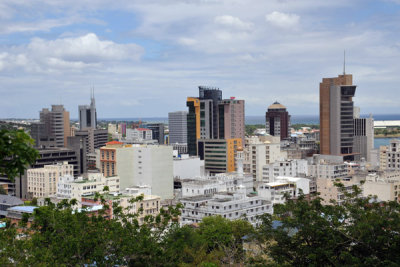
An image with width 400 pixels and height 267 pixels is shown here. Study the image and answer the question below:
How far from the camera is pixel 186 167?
→ 53938 mm

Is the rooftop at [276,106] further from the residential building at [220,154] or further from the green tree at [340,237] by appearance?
the green tree at [340,237]

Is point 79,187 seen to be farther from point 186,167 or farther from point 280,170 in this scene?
point 280,170

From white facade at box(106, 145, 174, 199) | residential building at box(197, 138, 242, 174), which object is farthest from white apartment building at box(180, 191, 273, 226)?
residential building at box(197, 138, 242, 174)

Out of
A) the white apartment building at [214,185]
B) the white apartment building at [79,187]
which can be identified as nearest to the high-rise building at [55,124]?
the white apartment building at [79,187]

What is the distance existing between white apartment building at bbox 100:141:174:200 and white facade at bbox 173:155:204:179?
6884 millimetres

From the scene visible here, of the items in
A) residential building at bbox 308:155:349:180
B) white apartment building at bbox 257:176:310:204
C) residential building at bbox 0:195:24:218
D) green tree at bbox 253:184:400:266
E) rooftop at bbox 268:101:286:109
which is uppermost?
rooftop at bbox 268:101:286:109

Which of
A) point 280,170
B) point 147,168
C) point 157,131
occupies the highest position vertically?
point 157,131

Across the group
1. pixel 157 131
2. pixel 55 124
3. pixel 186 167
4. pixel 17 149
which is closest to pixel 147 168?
pixel 186 167

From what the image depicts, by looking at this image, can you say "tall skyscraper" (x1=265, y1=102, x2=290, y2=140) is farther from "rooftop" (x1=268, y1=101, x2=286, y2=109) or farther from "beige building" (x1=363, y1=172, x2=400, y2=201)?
"beige building" (x1=363, y1=172, x2=400, y2=201)

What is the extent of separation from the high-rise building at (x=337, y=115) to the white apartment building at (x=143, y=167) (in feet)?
76.1

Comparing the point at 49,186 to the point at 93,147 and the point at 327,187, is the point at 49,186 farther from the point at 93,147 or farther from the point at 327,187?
the point at 93,147

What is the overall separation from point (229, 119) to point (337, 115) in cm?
1297

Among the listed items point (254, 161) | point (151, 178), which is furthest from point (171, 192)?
point (254, 161)

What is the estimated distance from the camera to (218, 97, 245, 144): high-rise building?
65.2 m
